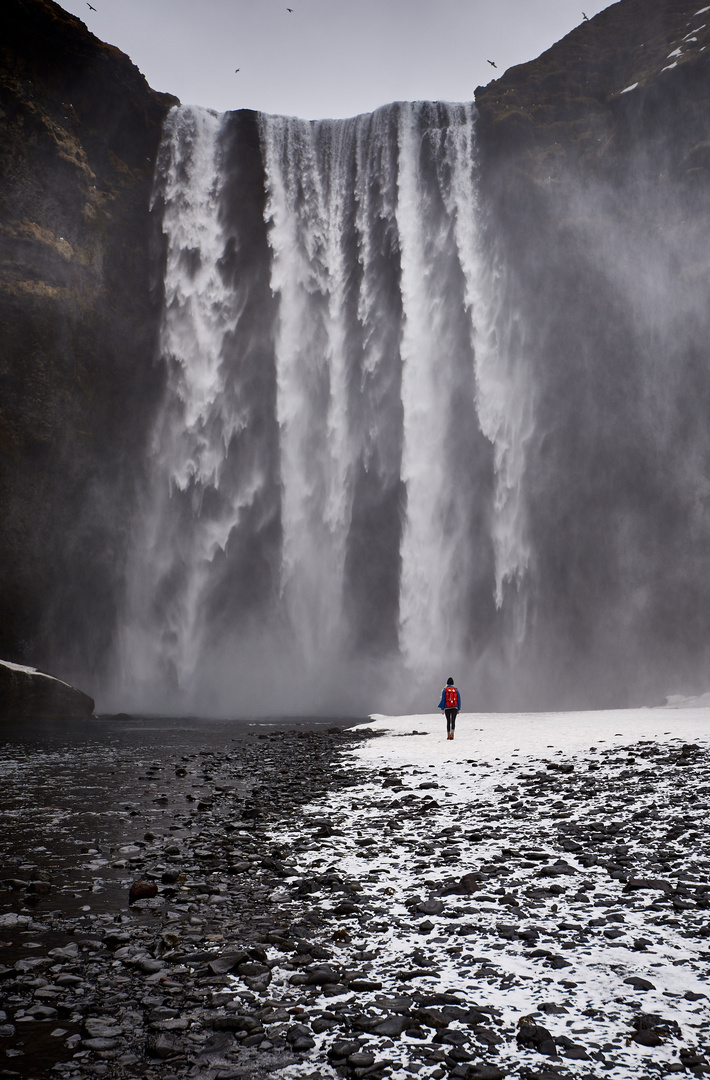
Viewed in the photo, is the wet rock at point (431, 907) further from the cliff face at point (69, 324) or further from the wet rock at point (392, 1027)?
the cliff face at point (69, 324)

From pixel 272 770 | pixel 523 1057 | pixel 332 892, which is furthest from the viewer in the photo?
pixel 272 770

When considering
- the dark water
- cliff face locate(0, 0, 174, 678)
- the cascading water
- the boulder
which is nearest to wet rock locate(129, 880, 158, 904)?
the dark water

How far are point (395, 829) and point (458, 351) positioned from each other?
2909cm

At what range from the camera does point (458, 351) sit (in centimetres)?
3322

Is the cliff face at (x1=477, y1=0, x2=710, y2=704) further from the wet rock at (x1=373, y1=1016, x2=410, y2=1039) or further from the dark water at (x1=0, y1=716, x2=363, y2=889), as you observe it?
the wet rock at (x1=373, y1=1016, x2=410, y2=1039)

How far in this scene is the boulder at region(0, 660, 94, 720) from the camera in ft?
74.7

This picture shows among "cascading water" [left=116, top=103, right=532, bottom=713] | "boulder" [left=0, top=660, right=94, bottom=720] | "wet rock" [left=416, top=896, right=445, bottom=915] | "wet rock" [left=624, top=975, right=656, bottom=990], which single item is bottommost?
"wet rock" [left=416, top=896, right=445, bottom=915]

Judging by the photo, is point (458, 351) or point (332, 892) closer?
point (332, 892)

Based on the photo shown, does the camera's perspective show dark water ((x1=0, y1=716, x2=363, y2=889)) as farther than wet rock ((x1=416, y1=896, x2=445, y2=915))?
Yes

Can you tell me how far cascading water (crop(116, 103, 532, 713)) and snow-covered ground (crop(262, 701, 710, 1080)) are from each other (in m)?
20.9

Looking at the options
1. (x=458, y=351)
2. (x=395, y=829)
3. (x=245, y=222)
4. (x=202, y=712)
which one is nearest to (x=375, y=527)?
(x=458, y=351)

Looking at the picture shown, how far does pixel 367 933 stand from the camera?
4867 mm

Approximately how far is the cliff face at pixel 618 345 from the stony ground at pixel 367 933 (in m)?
23.6

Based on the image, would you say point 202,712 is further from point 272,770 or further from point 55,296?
point 55,296
